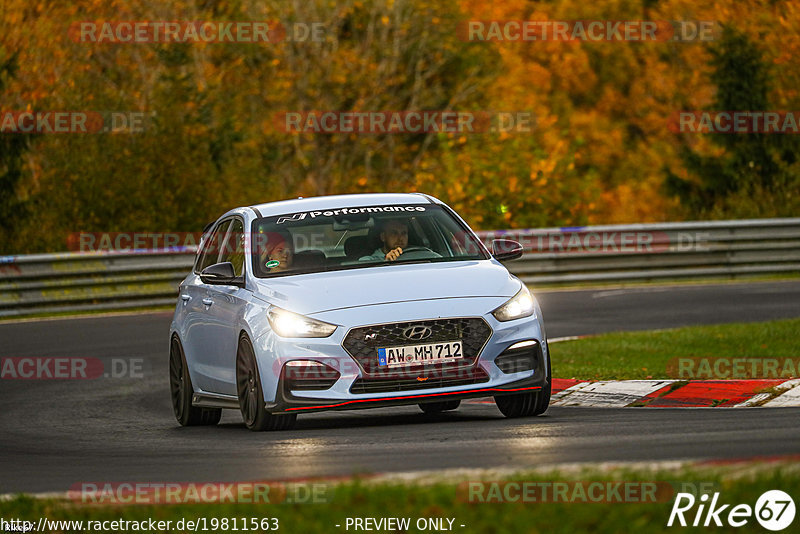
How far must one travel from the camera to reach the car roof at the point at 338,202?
12.4 m

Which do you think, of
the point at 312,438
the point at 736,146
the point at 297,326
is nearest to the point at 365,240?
the point at 297,326

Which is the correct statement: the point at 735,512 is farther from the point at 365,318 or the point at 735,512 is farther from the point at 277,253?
the point at 277,253

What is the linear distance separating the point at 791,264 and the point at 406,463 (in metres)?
21.7

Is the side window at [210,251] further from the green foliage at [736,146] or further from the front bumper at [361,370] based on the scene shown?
the green foliage at [736,146]

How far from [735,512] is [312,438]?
4732 mm

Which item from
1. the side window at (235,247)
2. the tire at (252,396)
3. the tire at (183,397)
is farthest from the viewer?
the tire at (183,397)

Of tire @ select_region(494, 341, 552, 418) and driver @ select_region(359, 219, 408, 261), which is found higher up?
driver @ select_region(359, 219, 408, 261)

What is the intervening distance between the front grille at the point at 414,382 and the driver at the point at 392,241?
1.37 m

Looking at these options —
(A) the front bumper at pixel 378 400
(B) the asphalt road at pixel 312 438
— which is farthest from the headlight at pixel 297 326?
(B) the asphalt road at pixel 312 438

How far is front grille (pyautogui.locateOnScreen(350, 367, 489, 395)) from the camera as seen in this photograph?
35.1ft

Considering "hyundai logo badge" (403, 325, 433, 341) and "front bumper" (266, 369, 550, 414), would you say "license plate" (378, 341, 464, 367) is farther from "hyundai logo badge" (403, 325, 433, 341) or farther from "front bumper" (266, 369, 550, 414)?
"front bumper" (266, 369, 550, 414)

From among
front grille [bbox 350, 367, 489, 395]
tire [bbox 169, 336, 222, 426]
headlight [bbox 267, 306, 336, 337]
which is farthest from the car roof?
front grille [bbox 350, 367, 489, 395]

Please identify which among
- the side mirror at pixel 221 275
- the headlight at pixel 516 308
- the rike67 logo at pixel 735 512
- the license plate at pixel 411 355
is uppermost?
the rike67 logo at pixel 735 512

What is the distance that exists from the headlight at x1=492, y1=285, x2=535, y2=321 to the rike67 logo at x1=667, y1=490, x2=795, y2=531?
4.59 meters
